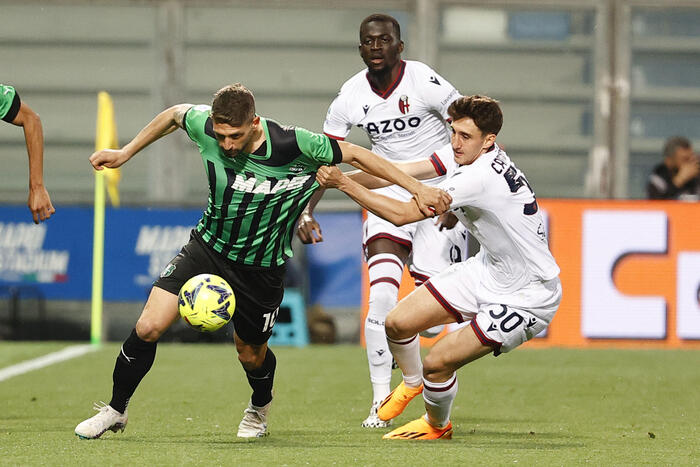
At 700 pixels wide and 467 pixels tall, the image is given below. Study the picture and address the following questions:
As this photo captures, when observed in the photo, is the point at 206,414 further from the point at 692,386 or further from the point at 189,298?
the point at 692,386

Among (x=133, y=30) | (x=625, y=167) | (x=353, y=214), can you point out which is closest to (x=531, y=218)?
(x=353, y=214)

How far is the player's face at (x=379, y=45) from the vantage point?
25.8ft

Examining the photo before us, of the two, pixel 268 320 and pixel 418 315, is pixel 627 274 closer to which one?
pixel 418 315

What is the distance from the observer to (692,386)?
9.60 meters

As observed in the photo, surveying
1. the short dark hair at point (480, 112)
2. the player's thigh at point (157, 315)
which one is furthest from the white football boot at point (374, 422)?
the short dark hair at point (480, 112)

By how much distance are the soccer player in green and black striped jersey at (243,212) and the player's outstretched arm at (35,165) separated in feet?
1.84

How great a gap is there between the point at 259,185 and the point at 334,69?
10949 millimetres

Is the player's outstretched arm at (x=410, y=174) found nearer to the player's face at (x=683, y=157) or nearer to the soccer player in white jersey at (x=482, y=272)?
the soccer player in white jersey at (x=482, y=272)

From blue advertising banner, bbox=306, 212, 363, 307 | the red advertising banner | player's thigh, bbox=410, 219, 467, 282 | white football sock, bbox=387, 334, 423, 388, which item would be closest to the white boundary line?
blue advertising banner, bbox=306, 212, 363, 307

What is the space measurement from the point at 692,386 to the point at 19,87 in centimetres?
1058

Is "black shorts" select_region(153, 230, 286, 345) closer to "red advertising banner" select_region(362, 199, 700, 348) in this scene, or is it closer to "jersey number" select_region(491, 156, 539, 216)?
"jersey number" select_region(491, 156, 539, 216)

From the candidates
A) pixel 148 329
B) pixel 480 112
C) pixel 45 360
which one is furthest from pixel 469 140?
pixel 45 360

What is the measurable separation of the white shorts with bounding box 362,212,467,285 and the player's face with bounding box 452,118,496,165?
1504 millimetres

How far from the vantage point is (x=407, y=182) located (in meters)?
6.22
